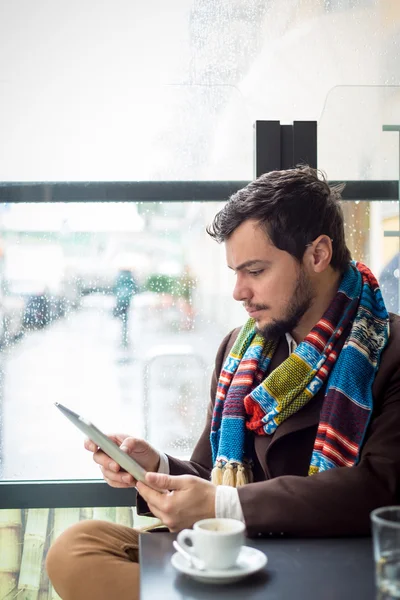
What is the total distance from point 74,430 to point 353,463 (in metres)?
1.04

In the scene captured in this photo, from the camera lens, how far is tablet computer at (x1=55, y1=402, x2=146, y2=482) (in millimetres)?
1253

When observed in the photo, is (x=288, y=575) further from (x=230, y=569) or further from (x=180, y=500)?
(x=180, y=500)

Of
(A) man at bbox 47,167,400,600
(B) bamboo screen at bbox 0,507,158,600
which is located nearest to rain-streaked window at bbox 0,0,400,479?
(B) bamboo screen at bbox 0,507,158,600

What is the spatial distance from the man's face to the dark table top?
0.67 metres

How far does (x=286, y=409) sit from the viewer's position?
5.60 ft

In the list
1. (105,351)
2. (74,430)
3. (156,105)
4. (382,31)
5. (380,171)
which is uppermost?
(382,31)

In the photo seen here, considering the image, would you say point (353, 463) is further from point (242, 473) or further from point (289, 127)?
point (289, 127)

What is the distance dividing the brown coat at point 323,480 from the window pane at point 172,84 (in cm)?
91

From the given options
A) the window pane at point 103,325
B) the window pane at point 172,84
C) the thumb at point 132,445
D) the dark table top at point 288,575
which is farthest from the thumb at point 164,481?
the window pane at point 172,84

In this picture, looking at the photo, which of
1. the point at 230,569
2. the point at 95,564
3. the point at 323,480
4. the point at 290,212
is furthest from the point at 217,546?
the point at 290,212

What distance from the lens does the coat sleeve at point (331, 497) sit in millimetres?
1351

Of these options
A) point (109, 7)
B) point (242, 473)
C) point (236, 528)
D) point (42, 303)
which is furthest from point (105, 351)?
point (236, 528)

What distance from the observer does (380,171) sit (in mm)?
2371

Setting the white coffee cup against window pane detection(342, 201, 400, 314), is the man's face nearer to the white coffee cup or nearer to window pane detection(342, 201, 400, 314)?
window pane detection(342, 201, 400, 314)
